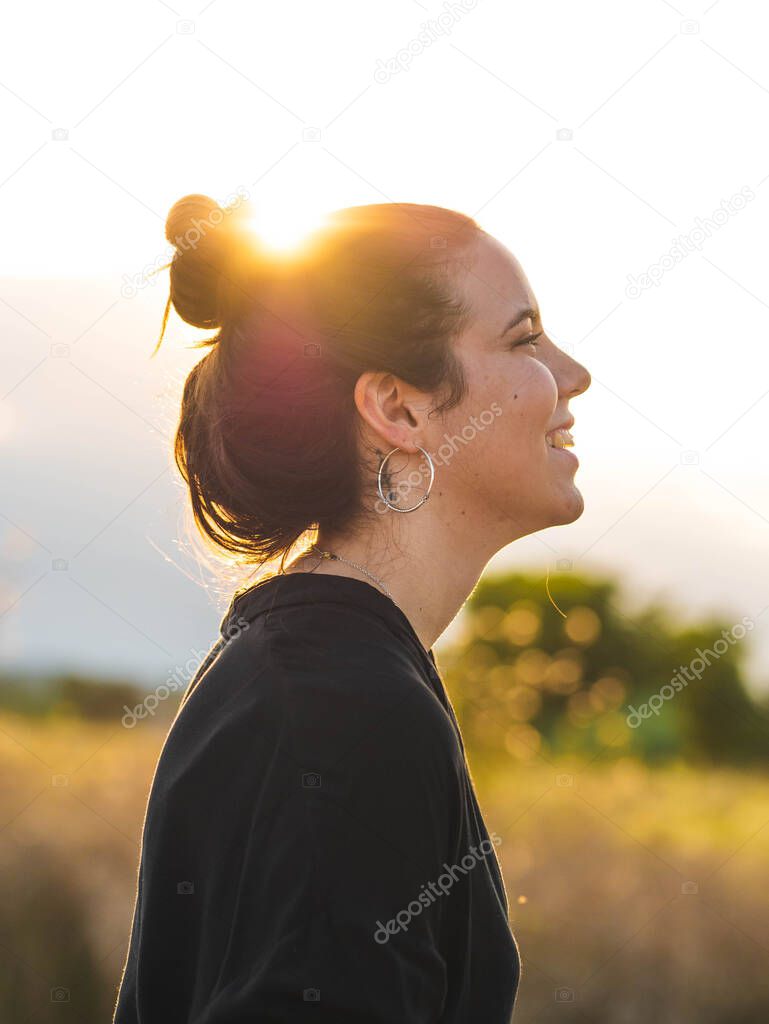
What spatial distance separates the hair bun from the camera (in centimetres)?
186

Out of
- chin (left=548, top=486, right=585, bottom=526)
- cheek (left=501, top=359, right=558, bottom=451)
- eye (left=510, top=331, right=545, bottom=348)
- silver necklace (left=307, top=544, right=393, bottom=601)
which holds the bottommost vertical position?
silver necklace (left=307, top=544, right=393, bottom=601)

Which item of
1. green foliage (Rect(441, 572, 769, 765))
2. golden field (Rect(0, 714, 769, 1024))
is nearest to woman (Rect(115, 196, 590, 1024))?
golden field (Rect(0, 714, 769, 1024))

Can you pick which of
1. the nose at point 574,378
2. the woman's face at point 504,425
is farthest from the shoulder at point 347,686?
the nose at point 574,378

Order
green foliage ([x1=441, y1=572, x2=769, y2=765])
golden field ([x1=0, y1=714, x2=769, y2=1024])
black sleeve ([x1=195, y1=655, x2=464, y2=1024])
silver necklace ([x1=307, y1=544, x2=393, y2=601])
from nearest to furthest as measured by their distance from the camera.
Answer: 1. black sleeve ([x1=195, y1=655, x2=464, y2=1024])
2. silver necklace ([x1=307, y1=544, x2=393, y2=601])
3. golden field ([x1=0, y1=714, x2=769, y2=1024])
4. green foliage ([x1=441, y1=572, x2=769, y2=765])

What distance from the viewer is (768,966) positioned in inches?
129

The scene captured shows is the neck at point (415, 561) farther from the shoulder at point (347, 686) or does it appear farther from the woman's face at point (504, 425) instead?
the shoulder at point (347, 686)

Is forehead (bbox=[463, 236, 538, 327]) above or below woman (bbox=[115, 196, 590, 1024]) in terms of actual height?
above

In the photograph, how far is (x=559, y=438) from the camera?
1.88m

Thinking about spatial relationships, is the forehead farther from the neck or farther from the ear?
the neck

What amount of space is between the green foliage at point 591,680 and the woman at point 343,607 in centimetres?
407

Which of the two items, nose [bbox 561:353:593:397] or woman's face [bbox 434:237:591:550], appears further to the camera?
nose [bbox 561:353:593:397]

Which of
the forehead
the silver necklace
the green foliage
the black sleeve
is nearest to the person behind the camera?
the black sleeve

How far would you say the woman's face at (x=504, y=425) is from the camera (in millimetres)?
1757

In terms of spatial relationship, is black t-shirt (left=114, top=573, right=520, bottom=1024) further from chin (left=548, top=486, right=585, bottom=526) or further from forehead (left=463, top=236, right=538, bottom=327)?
forehead (left=463, top=236, right=538, bottom=327)
